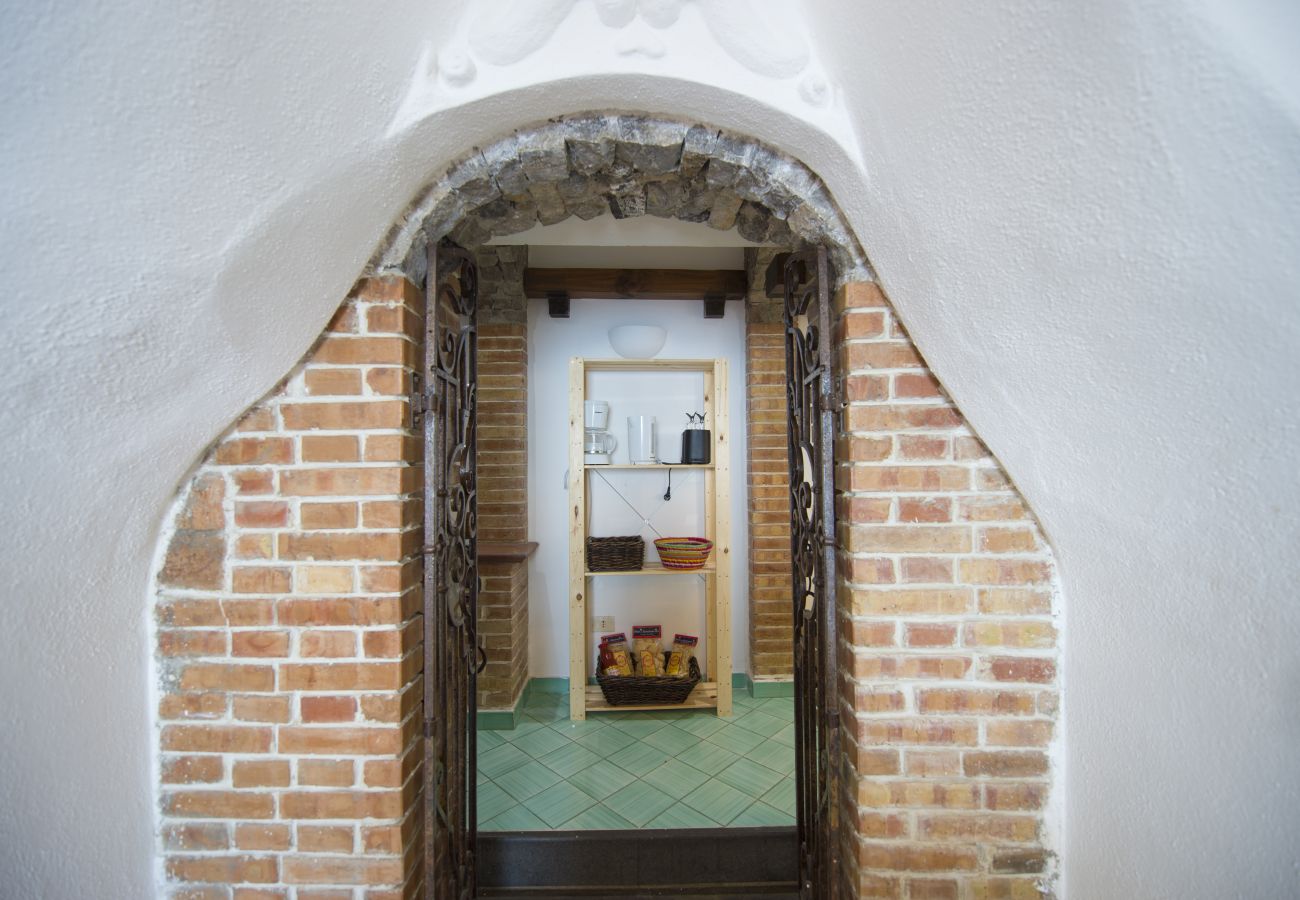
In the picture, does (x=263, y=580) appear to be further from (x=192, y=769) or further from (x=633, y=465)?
(x=633, y=465)

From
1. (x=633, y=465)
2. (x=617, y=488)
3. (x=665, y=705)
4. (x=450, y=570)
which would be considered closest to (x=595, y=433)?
(x=633, y=465)

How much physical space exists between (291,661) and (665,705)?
220 cm

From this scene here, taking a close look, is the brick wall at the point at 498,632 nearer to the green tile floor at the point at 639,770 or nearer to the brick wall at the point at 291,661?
the green tile floor at the point at 639,770

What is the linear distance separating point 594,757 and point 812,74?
2.65 m

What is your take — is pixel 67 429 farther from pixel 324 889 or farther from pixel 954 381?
pixel 954 381

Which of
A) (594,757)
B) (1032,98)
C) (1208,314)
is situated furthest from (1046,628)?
(594,757)

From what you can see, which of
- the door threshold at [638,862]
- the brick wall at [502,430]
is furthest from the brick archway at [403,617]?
the brick wall at [502,430]

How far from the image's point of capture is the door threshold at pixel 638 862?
5.44ft

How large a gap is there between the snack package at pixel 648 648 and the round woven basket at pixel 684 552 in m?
0.48

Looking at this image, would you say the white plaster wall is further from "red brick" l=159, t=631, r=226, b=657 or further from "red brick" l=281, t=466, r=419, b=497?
"red brick" l=281, t=466, r=419, b=497

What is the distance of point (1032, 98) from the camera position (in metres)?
0.69

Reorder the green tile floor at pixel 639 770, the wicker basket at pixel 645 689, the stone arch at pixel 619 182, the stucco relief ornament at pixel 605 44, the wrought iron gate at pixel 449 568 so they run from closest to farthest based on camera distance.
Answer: the stucco relief ornament at pixel 605 44 → the stone arch at pixel 619 182 → the wrought iron gate at pixel 449 568 → the green tile floor at pixel 639 770 → the wicker basket at pixel 645 689

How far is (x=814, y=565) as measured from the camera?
1.39 m

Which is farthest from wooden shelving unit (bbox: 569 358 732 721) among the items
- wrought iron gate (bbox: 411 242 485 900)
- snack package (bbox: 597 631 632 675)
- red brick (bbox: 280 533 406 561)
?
red brick (bbox: 280 533 406 561)
